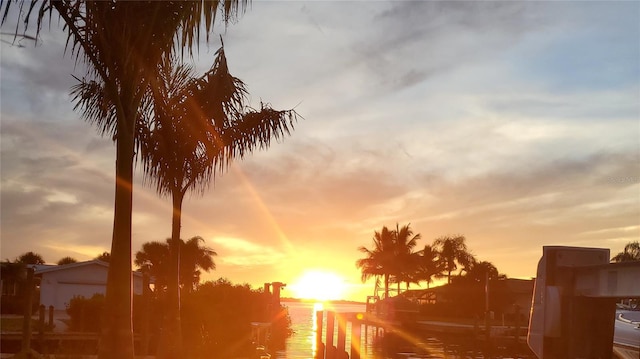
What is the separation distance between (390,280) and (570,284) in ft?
253

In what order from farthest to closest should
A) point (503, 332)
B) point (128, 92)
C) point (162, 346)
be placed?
1. point (503, 332)
2. point (162, 346)
3. point (128, 92)

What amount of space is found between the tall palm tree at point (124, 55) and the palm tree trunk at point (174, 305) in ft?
25.4

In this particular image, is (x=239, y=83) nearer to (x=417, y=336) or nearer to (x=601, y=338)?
(x=601, y=338)

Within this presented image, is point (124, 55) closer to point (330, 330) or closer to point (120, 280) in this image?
point (120, 280)

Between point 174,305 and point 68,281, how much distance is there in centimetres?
3908

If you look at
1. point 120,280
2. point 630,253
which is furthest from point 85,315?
point 630,253

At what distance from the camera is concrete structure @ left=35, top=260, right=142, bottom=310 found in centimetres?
5312

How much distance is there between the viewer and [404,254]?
81812mm

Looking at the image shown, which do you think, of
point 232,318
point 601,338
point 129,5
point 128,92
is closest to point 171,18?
point 129,5

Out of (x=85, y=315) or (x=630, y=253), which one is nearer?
(x=85, y=315)

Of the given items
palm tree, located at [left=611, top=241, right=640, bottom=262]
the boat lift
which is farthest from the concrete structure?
palm tree, located at [left=611, top=241, right=640, bottom=262]

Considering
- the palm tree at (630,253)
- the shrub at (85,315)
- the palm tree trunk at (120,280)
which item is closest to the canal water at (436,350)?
the shrub at (85,315)

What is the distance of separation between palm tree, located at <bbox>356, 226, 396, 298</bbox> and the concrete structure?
36.7 m

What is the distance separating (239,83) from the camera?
60.5 feet
